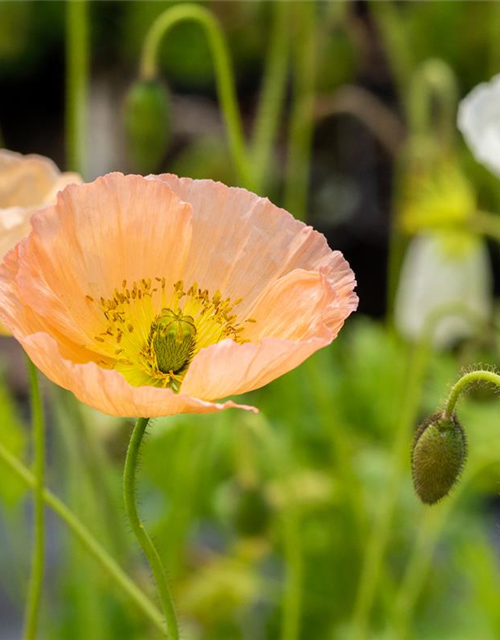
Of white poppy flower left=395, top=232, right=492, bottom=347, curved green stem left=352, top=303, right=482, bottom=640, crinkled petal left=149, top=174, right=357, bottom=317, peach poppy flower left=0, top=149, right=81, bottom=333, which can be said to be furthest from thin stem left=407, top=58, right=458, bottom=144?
crinkled petal left=149, top=174, right=357, bottom=317

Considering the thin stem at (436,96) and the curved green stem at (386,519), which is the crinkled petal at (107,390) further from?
the thin stem at (436,96)

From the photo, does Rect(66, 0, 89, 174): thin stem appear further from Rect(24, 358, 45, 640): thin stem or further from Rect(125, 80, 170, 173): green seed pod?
Rect(24, 358, 45, 640): thin stem

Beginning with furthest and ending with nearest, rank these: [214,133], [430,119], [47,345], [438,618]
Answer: [214,133] → [430,119] → [438,618] → [47,345]

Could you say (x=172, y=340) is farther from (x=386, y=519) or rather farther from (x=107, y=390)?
(x=386, y=519)

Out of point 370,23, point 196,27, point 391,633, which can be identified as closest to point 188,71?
point 196,27

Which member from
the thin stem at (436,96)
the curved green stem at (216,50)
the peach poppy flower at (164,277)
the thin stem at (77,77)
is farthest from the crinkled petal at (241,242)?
the thin stem at (436,96)

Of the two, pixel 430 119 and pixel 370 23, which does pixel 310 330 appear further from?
pixel 370 23
